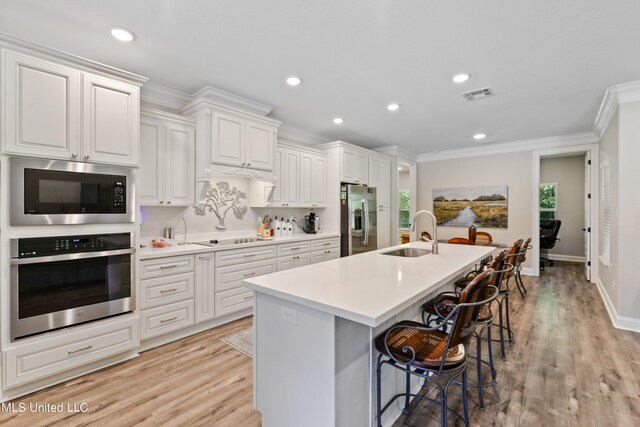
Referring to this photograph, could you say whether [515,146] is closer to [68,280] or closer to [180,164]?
[180,164]

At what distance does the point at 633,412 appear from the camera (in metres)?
1.88

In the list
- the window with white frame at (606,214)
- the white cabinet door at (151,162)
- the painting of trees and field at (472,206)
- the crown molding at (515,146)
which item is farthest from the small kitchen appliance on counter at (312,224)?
the window with white frame at (606,214)

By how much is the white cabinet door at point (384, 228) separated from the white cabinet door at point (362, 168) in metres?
0.75

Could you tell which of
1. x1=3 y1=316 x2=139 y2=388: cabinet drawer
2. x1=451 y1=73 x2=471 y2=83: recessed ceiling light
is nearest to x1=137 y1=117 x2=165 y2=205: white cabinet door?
x1=3 y1=316 x2=139 y2=388: cabinet drawer

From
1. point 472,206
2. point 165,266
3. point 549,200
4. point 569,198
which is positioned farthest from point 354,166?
point 569,198

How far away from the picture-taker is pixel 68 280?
7.32ft

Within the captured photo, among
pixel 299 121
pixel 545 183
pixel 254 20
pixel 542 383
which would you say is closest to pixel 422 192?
pixel 545 183

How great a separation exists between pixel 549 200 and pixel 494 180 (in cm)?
252

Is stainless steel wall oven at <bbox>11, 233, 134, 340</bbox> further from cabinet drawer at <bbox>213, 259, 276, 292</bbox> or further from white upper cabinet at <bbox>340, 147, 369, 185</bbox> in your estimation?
white upper cabinet at <bbox>340, 147, 369, 185</bbox>

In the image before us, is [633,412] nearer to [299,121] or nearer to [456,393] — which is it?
[456,393]

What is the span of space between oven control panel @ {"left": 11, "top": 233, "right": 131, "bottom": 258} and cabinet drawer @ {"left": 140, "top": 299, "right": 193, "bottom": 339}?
27.7 inches

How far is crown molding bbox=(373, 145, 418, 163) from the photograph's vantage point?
239 inches

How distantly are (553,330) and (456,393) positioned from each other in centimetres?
187

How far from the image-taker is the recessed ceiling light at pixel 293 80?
2934 mm
